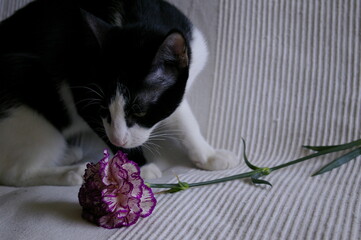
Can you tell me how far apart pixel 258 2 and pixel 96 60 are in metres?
0.63

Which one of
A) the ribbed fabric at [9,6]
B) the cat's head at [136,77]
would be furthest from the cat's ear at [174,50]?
the ribbed fabric at [9,6]

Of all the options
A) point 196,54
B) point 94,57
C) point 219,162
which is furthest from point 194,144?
point 94,57

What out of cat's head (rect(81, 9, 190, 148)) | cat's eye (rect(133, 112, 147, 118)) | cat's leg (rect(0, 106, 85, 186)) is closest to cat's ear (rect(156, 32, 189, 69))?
cat's head (rect(81, 9, 190, 148))

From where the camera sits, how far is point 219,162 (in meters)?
1.10

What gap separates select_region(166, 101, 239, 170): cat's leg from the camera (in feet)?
3.65

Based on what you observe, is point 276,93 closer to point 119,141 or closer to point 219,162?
point 219,162

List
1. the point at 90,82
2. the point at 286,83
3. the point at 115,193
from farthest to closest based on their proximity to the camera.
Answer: the point at 286,83
the point at 90,82
the point at 115,193

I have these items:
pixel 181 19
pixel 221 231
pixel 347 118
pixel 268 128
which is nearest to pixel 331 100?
pixel 347 118

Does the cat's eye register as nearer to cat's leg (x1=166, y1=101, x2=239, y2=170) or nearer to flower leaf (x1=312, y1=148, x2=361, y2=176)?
cat's leg (x1=166, y1=101, x2=239, y2=170)

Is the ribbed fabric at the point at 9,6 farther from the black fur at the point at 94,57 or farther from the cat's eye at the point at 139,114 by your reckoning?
the cat's eye at the point at 139,114

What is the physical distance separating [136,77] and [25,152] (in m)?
0.40

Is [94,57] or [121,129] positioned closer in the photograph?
[121,129]

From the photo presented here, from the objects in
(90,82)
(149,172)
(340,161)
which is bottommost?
(149,172)

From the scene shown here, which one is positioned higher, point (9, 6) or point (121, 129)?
point (9, 6)
